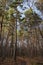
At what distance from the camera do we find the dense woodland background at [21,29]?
3092 millimetres

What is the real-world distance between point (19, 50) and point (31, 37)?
36 cm

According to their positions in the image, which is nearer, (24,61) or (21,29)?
(24,61)

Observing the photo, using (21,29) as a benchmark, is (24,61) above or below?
below

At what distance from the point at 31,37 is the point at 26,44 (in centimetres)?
18

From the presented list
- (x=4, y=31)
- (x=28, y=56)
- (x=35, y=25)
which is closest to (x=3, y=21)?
(x=4, y=31)

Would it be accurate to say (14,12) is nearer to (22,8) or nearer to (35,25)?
(22,8)

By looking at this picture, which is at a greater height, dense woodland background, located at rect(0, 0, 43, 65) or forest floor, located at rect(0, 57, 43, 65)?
dense woodland background, located at rect(0, 0, 43, 65)

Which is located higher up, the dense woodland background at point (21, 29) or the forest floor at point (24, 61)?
the dense woodland background at point (21, 29)

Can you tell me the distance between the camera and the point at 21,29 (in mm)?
3189

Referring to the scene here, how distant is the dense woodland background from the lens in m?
3.09

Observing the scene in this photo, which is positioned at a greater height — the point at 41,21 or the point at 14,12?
the point at 14,12

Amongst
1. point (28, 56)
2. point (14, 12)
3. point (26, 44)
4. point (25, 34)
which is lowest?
point (28, 56)

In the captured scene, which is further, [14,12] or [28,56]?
[14,12]

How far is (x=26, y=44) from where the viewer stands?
123 inches
